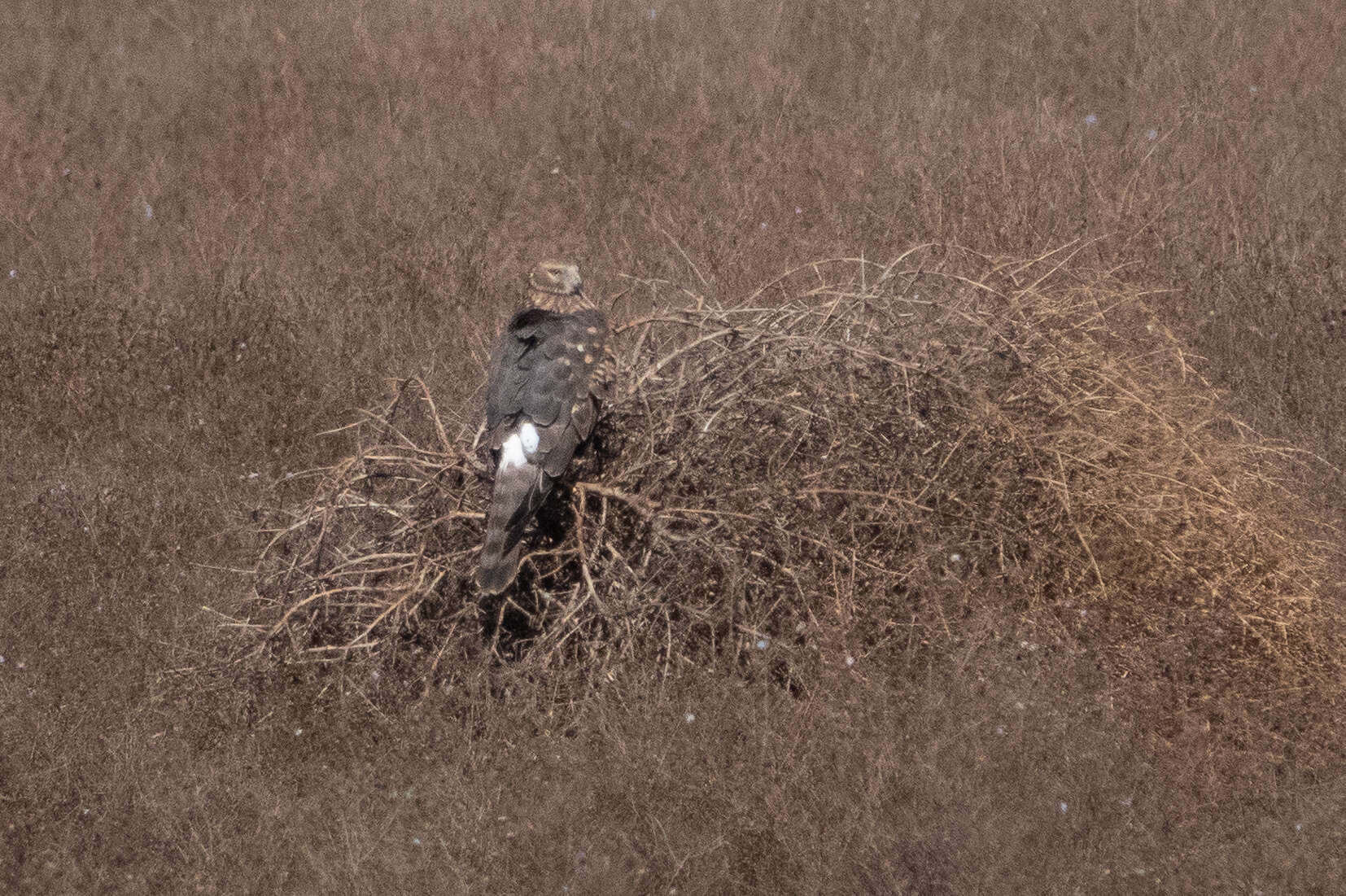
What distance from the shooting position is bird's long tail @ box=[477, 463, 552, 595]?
4.27m

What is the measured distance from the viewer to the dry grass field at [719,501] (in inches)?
160

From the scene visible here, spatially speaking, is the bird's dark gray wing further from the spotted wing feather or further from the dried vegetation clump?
the dried vegetation clump

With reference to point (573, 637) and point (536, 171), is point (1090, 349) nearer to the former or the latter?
point (573, 637)

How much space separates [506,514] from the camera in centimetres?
427

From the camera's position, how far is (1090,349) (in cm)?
488

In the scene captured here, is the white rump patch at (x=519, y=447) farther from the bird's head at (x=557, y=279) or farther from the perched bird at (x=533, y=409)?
the bird's head at (x=557, y=279)

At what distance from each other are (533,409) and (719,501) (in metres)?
0.78

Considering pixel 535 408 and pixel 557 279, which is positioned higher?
pixel 557 279

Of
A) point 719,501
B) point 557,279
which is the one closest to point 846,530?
point 719,501

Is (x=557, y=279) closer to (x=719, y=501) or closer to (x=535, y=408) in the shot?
(x=535, y=408)

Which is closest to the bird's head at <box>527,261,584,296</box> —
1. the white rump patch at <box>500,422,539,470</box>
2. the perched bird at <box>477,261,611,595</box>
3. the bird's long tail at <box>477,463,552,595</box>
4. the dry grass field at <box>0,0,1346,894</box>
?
the perched bird at <box>477,261,611,595</box>

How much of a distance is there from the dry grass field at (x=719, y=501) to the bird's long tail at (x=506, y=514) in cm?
29

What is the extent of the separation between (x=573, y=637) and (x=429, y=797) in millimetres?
837

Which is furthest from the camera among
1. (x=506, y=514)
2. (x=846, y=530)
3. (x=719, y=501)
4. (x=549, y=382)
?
(x=846, y=530)
